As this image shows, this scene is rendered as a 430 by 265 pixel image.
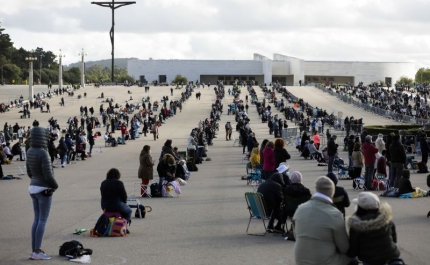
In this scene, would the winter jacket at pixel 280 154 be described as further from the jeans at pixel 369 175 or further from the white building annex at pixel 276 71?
the white building annex at pixel 276 71

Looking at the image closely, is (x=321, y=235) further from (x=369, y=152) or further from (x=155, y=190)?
(x=369, y=152)

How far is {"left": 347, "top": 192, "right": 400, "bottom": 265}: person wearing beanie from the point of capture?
7520 mm

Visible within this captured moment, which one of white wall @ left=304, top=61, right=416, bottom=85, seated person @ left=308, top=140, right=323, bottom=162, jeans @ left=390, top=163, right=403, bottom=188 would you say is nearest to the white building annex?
white wall @ left=304, top=61, right=416, bottom=85

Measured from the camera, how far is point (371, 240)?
7.54 metres

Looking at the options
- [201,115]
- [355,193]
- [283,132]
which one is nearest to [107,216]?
[355,193]

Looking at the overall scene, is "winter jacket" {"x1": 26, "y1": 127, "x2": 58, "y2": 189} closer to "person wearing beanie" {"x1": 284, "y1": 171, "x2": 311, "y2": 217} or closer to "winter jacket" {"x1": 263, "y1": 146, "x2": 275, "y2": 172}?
"person wearing beanie" {"x1": 284, "y1": 171, "x2": 311, "y2": 217}

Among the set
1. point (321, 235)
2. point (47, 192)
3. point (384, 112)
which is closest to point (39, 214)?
point (47, 192)

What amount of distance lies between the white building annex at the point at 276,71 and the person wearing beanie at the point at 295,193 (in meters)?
146

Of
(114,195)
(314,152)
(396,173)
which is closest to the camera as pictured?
(114,195)

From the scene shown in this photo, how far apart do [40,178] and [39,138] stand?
1.68ft

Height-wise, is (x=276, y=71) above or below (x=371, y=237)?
above

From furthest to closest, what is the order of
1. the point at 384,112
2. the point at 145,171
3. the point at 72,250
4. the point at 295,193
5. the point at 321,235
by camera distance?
1. the point at 384,112
2. the point at 145,171
3. the point at 295,193
4. the point at 72,250
5. the point at 321,235

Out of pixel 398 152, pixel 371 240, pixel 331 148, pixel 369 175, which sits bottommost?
pixel 369 175

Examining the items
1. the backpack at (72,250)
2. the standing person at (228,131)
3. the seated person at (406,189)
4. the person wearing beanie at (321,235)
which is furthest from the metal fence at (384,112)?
the person wearing beanie at (321,235)
